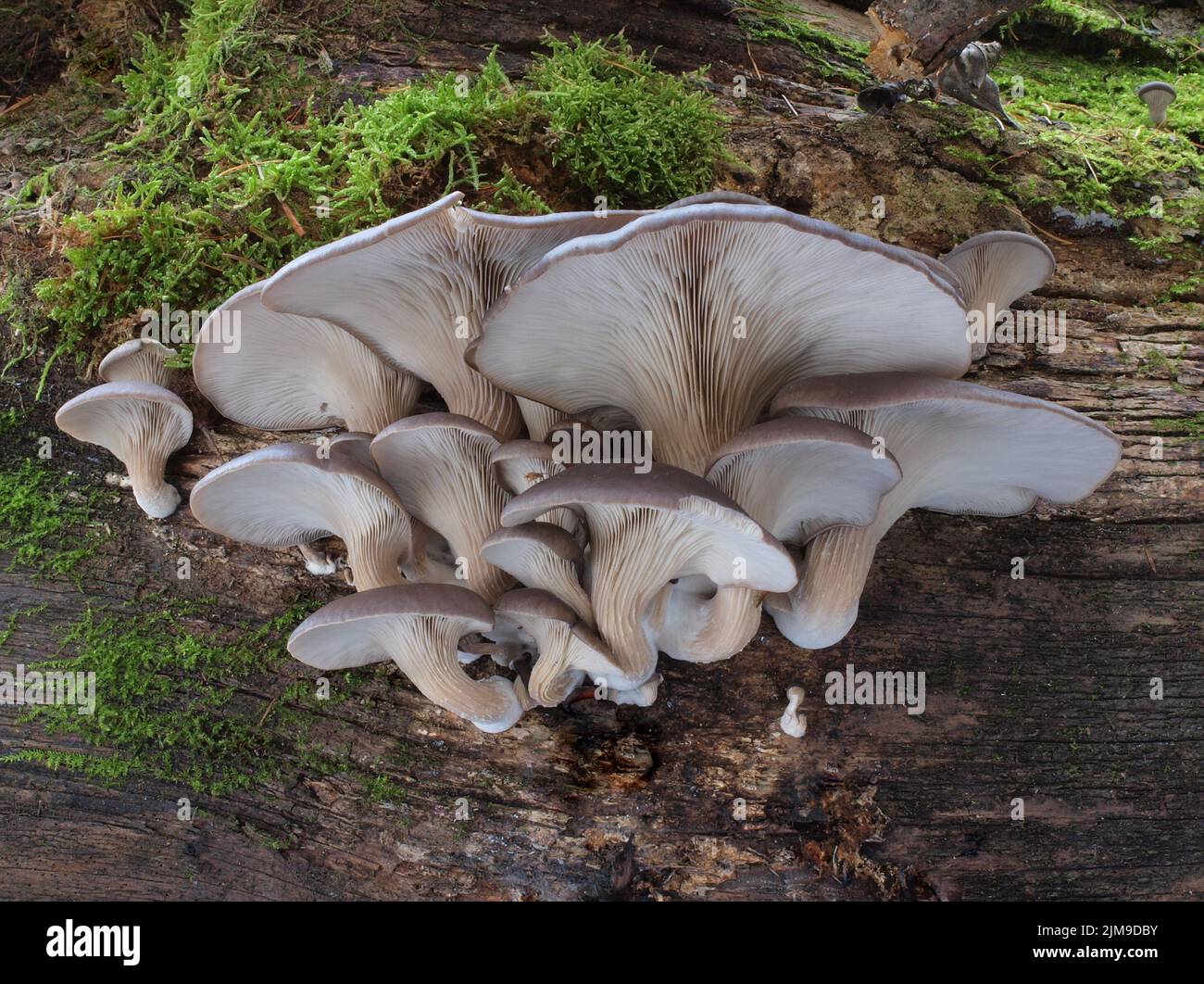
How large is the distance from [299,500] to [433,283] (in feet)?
2.90

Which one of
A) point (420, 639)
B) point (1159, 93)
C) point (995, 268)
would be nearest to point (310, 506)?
point (420, 639)

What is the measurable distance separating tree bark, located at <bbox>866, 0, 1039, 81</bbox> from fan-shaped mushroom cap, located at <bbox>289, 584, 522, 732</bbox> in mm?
3134

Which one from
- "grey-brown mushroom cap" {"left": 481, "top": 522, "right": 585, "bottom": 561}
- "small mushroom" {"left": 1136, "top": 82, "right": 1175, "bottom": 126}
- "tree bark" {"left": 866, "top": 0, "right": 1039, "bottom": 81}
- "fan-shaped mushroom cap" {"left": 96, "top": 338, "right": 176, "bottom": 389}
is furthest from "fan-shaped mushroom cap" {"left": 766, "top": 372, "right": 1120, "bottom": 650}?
"small mushroom" {"left": 1136, "top": 82, "right": 1175, "bottom": 126}

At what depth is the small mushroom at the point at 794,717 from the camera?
8.91 feet

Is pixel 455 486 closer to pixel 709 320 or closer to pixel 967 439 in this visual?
pixel 709 320

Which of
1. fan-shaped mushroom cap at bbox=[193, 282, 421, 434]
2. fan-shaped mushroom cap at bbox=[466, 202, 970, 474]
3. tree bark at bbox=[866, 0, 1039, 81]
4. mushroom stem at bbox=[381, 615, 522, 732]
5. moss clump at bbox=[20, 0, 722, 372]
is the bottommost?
mushroom stem at bbox=[381, 615, 522, 732]

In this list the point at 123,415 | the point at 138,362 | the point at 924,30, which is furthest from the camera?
the point at 924,30

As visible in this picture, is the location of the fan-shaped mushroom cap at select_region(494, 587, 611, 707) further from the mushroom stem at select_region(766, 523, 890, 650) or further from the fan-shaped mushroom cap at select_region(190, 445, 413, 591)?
the mushroom stem at select_region(766, 523, 890, 650)

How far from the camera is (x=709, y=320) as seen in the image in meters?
2.29

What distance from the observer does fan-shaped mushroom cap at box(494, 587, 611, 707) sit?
2434mm

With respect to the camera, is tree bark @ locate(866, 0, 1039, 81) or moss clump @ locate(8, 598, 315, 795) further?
tree bark @ locate(866, 0, 1039, 81)

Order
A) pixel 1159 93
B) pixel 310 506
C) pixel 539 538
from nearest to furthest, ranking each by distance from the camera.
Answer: pixel 539 538 → pixel 310 506 → pixel 1159 93

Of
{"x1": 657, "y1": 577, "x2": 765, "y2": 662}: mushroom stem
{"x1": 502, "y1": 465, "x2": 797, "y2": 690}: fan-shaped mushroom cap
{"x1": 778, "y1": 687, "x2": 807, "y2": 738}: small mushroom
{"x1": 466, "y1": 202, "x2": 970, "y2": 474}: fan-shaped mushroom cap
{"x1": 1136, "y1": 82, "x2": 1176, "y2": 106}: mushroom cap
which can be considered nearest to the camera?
{"x1": 466, "y1": 202, "x2": 970, "y2": 474}: fan-shaped mushroom cap
